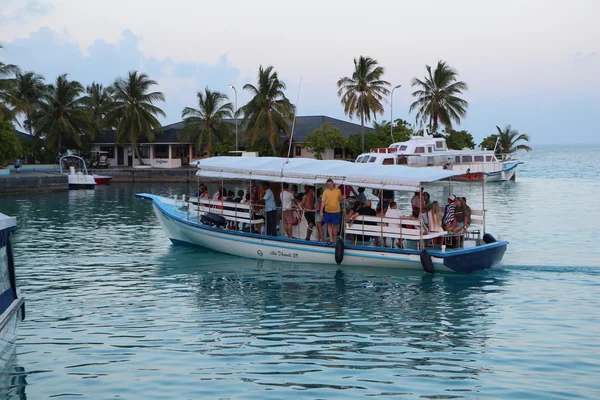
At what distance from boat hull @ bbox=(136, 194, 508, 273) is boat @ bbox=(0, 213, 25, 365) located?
943 centimetres

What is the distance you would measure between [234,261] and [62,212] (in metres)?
21.0

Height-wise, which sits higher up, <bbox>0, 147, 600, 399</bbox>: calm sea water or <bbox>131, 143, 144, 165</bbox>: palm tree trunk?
<bbox>131, 143, 144, 165</bbox>: palm tree trunk

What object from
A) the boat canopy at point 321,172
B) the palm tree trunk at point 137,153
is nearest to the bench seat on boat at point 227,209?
the boat canopy at point 321,172

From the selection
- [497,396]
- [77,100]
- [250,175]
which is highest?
[77,100]

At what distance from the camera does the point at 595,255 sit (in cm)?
2253

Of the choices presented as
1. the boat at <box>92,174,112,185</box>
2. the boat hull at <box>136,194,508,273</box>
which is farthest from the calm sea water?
the boat at <box>92,174,112,185</box>

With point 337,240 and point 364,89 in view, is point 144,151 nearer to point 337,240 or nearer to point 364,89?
point 364,89

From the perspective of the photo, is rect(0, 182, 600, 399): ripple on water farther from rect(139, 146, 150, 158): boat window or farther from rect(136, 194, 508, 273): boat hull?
rect(139, 146, 150, 158): boat window

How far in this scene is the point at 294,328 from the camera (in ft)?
44.7

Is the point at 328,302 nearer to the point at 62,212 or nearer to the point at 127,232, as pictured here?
the point at 127,232

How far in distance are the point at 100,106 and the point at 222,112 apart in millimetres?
19262

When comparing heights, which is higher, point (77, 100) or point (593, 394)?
point (77, 100)

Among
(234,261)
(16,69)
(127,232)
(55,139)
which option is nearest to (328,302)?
(234,261)

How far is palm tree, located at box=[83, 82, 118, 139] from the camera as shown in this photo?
73500mm
